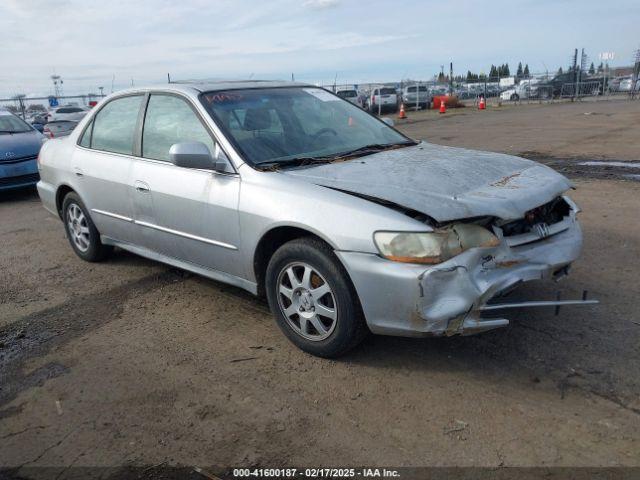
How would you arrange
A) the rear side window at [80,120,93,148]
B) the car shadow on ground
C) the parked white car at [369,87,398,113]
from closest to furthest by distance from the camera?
the rear side window at [80,120,93,148]
the car shadow on ground
the parked white car at [369,87,398,113]

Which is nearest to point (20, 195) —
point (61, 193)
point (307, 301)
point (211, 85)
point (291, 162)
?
point (61, 193)

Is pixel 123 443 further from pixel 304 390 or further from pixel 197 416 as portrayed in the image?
pixel 304 390

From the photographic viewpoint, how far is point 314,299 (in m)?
3.24

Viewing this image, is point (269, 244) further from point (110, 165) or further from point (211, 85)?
point (110, 165)

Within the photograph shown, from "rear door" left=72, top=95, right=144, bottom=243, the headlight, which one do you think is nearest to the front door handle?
"rear door" left=72, top=95, right=144, bottom=243

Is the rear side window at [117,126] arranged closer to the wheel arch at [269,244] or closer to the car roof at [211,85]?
the car roof at [211,85]

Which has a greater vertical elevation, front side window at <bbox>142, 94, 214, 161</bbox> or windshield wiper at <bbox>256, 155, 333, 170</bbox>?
front side window at <bbox>142, 94, 214, 161</bbox>

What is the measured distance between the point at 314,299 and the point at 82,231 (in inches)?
125

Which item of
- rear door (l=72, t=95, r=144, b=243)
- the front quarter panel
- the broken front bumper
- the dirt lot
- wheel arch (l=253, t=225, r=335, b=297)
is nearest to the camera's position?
the dirt lot

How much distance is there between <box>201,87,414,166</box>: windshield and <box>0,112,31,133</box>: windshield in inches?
298

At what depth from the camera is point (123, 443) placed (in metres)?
2.71

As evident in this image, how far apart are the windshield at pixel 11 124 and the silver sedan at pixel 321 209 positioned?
19.9 ft

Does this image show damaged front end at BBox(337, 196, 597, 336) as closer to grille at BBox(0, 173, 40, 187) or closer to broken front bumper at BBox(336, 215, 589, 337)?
broken front bumper at BBox(336, 215, 589, 337)

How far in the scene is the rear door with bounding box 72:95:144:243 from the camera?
15.0 feet
